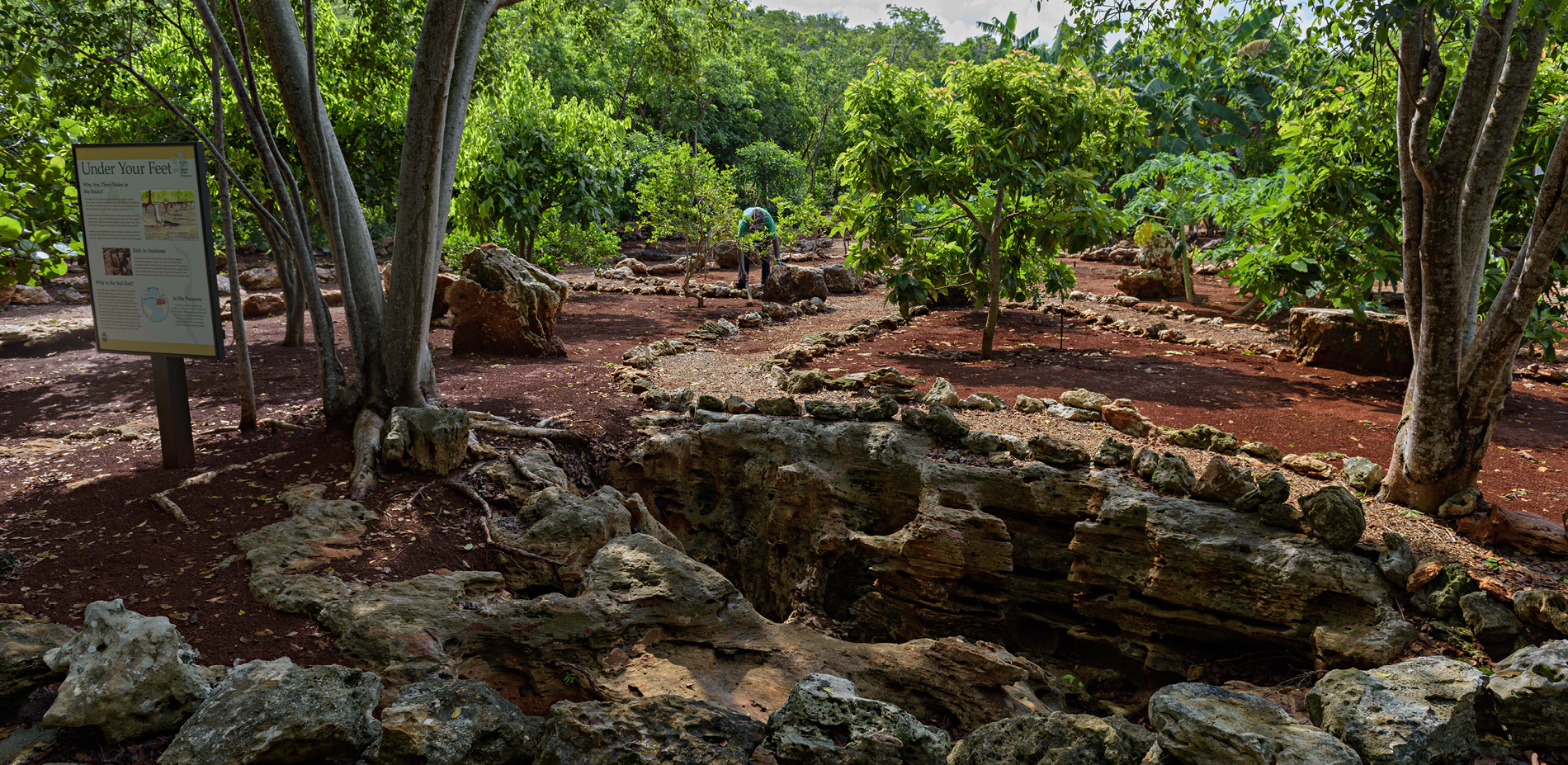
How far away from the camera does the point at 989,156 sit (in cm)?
941

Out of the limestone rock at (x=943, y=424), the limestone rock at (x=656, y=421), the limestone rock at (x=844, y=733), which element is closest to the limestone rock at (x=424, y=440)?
the limestone rock at (x=656, y=421)

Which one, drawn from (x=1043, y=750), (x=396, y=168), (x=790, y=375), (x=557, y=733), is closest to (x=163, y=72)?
(x=396, y=168)

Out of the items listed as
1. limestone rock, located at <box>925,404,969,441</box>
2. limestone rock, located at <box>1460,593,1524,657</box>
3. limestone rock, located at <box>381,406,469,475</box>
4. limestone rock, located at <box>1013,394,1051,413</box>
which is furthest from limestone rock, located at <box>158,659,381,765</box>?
limestone rock, located at <box>1013,394,1051,413</box>

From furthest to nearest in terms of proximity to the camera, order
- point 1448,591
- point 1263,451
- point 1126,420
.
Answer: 1. point 1126,420
2. point 1263,451
3. point 1448,591

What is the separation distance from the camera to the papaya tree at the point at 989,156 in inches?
371

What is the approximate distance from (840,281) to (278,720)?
16312 millimetres

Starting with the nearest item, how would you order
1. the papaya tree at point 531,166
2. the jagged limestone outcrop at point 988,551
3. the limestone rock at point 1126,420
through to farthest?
the jagged limestone outcrop at point 988,551 < the limestone rock at point 1126,420 < the papaya tree at point 531,166

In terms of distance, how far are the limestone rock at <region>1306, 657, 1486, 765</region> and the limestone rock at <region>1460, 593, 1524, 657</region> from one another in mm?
875

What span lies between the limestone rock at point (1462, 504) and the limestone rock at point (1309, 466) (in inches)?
34.0

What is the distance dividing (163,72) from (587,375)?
637 centimetres

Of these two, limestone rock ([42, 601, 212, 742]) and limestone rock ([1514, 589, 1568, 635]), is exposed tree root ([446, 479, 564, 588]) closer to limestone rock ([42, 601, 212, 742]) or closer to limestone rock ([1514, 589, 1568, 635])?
limestone rock ([42, 601, 212, 742])

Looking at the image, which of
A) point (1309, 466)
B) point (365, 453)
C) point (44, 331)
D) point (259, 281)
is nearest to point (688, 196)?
point (259, 281)

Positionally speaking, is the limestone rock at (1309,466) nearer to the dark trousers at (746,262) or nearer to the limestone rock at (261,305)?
the dark trousers at (746,262)

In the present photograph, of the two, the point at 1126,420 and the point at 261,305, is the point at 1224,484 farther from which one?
the point at 261,305
